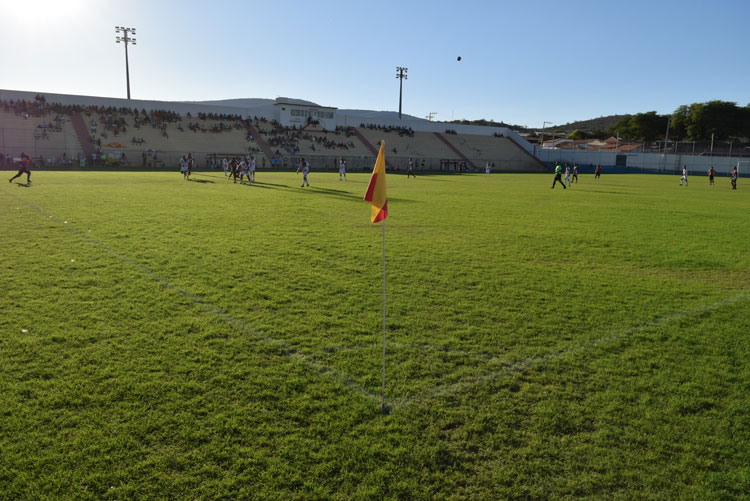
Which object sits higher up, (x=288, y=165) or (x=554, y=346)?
(x=288, y=165)

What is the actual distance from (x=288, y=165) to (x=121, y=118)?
753 inches

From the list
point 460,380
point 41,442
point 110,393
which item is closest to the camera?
point 41,442

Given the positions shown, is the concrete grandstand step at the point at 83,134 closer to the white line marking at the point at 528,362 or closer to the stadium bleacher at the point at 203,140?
the stadium bleacher at the point at 203,140

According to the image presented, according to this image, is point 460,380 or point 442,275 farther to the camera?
point 442,275

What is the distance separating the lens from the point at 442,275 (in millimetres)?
8570

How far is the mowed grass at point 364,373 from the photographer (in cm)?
334

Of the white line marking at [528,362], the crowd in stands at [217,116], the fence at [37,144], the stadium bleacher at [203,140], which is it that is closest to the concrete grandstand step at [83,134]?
the stadium bleacher at [203,140]

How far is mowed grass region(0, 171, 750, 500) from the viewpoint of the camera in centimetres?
334

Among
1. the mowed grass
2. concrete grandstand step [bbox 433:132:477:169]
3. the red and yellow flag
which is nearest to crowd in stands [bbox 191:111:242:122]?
concrete grandstand step [bbox 433:132:477:169]

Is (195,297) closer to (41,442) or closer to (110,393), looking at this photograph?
(110,393)

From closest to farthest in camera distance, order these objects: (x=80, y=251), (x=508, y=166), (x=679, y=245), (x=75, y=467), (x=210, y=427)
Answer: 1. (x=75, y=467)
2. (x=210, y=427)
3. (x=80, y=251)
4. (x=679, y=245)
5. (x=508, y=166)

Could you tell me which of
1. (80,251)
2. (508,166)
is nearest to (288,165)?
(508,166)

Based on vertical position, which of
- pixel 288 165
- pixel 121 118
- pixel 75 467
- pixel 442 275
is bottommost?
pixel 75 467

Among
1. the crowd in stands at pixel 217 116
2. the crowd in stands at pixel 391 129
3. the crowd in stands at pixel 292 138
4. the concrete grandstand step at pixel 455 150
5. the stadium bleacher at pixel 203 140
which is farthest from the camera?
the crowd in stands at pixel 391 129
